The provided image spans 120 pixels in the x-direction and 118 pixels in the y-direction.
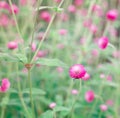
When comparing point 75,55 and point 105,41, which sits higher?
point 105,41

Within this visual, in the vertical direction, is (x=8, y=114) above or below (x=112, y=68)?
below

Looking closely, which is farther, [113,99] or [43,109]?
[113,99]

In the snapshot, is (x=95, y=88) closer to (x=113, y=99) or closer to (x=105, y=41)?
(x=113, y=99)

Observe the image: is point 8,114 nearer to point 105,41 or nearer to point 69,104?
point 69,104

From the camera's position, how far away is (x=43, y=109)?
Answer: 2.19 meters

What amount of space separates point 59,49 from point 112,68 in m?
0.76

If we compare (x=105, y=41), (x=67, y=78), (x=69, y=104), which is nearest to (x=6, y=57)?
(x=105, y=41)

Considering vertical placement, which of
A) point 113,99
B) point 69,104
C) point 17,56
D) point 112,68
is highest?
point 17,56

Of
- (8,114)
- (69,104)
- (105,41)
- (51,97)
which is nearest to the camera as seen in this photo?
(105,41)

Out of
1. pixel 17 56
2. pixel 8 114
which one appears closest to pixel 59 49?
pixel 8 114

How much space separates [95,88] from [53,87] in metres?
0.30

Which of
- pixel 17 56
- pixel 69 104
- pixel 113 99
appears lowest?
pixel 113 99

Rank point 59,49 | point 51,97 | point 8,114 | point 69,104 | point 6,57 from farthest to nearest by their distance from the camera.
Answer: point 59,49 < point 51,97 < point 8,114 < point 69,104 < point 6,57

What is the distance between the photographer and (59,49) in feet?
9.20
